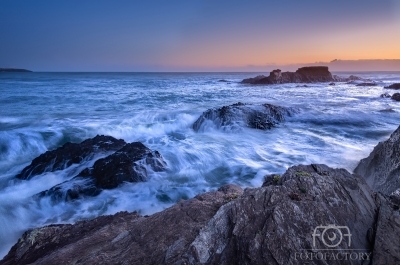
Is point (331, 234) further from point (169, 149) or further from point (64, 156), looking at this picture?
point (64, 156)

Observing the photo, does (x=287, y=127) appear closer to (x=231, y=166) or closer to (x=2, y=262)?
(x=231, y=166)

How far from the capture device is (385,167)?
835 cm

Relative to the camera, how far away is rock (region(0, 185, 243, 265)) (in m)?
4.80

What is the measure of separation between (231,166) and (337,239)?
9657 mm

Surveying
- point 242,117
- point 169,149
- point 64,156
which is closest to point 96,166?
point 64,156

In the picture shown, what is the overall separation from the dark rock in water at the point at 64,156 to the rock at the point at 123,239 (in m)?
5.97

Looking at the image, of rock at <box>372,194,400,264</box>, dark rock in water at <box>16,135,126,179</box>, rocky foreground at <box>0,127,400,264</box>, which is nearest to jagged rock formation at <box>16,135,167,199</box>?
dark rock in water at <box>16,135,126,179</box>

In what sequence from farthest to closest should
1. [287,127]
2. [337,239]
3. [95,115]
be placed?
[95,115] < [287,127] < [337,239]

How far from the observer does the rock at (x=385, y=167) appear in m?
7.32

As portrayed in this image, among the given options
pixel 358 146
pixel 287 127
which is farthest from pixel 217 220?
pixel 287 127

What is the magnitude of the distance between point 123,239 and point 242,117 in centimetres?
1720

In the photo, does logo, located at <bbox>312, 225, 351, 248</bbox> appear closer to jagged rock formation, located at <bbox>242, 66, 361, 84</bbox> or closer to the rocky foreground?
the rocky foreground

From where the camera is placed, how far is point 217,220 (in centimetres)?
486

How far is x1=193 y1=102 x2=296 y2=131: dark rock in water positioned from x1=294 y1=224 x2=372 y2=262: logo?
52.7ft
